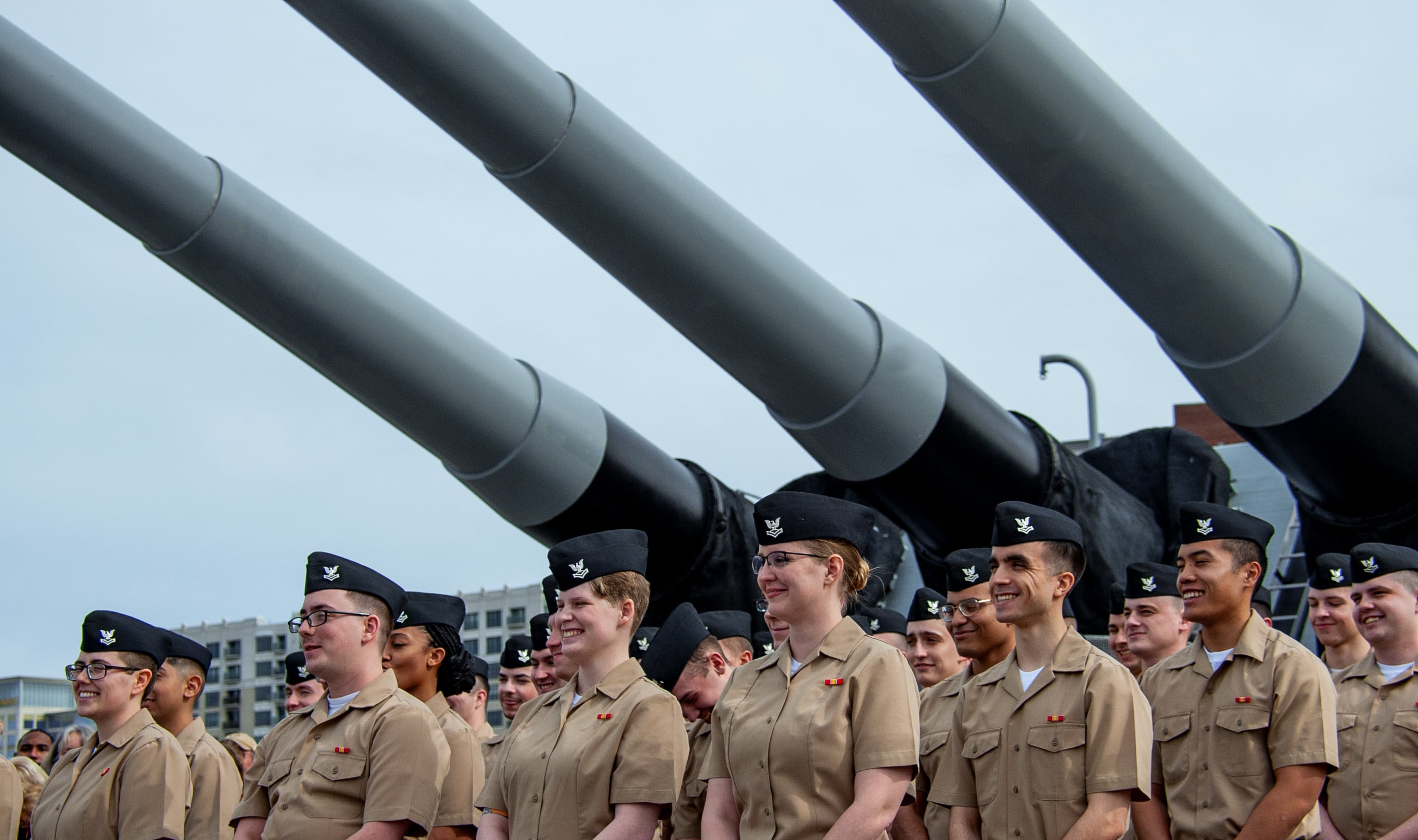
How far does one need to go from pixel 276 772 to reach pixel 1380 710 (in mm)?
3058

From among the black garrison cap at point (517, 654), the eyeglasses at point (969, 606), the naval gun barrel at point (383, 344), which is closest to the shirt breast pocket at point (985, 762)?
the eyeglasses at point (969, 606)

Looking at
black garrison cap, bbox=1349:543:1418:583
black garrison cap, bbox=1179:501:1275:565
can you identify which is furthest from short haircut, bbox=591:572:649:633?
black garrison cap, bbox=1349:543:1418:583

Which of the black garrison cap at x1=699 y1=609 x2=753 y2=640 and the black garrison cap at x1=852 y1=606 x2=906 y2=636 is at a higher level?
the black garrison cap at x1=852 y1=606 x2=906 y2=636

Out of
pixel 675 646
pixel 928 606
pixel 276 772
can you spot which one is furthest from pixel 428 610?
pixel 928 606

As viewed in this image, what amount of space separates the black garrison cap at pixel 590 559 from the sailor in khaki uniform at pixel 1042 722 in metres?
0.90

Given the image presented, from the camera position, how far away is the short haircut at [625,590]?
3951 millimetres

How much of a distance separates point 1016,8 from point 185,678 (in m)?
3.62

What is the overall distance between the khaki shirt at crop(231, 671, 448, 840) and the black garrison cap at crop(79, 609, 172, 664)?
113 cm

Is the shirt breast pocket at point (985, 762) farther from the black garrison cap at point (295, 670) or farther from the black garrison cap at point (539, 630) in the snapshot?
the black garrison cap at point (295, 670)

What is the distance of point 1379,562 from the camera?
15.8 feet

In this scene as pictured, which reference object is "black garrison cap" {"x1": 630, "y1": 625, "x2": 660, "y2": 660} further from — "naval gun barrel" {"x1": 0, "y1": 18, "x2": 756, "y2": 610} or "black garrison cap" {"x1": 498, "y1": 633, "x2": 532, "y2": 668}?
"black garrison cap" {"x1": 498, "y1": 633, "x2": 532, "y2": 668}

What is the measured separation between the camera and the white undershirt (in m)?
4.20

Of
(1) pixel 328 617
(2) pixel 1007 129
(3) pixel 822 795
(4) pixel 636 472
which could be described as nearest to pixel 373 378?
(4) pixel 636 472

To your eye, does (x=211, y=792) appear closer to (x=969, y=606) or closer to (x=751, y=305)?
(x=969, y=606)
